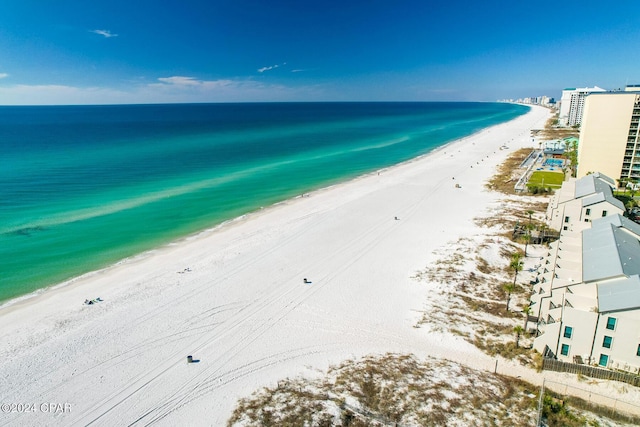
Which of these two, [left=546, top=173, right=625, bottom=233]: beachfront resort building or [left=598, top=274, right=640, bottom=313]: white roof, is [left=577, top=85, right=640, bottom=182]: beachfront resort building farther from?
[left=598, top=274, right=640, bottom=313]: white roof

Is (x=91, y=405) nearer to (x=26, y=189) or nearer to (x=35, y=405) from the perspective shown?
(x=35, y=405)

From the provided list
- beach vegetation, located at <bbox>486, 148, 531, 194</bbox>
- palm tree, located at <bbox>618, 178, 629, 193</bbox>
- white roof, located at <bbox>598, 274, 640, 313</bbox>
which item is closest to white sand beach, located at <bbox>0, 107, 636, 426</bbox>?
white roof, located at <bbox>598, 274, 640, 313</bbox>

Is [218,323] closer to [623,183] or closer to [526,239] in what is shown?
[526,239]

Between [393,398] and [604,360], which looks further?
[604,360]

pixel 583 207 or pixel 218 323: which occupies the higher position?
pixel 583 207

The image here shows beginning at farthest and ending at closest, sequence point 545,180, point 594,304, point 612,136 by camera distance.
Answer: point 545,180 < point 612,136 < point 594,304

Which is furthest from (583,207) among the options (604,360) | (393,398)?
(393,398)

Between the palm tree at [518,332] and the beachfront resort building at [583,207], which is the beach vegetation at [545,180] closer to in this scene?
the beachfront resort building at [583,207]
